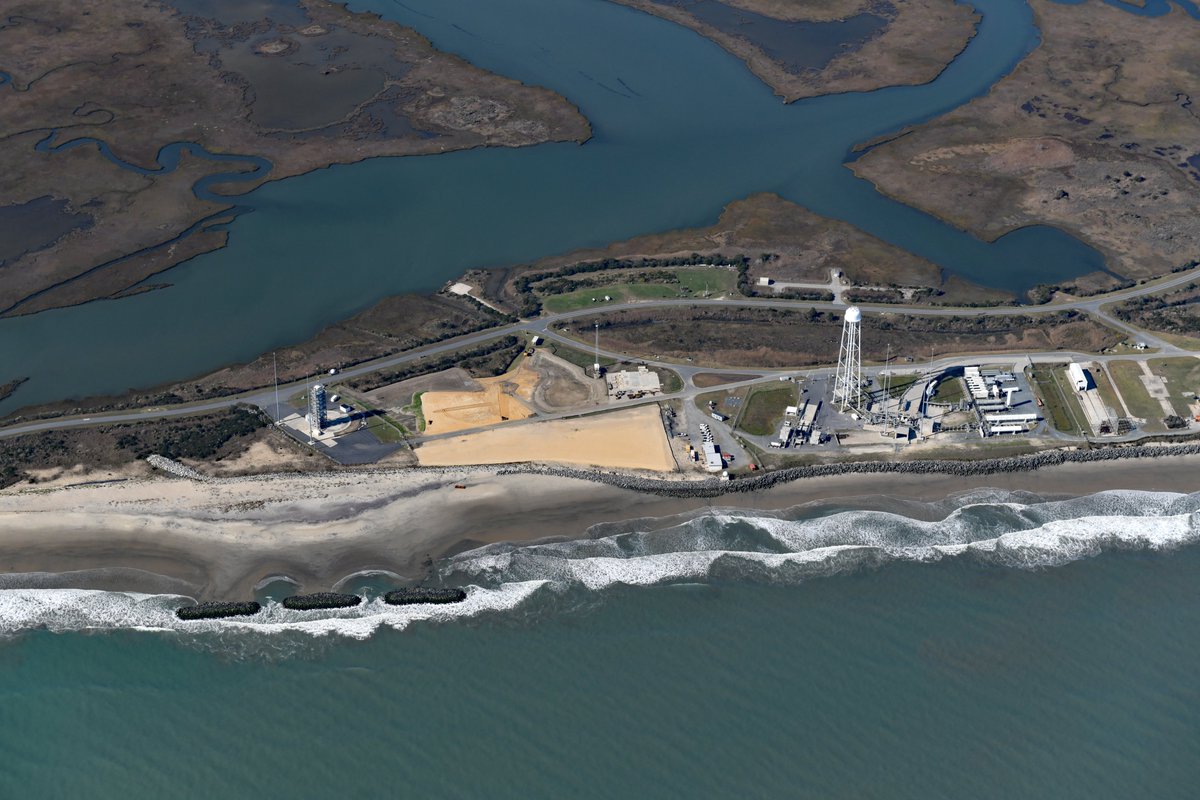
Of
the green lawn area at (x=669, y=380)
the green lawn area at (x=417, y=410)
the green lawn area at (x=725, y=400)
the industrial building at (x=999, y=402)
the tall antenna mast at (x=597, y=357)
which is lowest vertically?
the green lawn area at (x=417, y=410)

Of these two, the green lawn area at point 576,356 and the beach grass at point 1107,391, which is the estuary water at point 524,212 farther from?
the green lawn area at point 576,356

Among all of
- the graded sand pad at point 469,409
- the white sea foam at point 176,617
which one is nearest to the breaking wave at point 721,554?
the white sea foam at point 176,617

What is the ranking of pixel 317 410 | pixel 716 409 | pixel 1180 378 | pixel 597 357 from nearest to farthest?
pixel 317 410 → pixel 716 409 → pixel 1180 378 → pixel 597 357

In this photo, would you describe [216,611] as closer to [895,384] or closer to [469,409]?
[469,409]

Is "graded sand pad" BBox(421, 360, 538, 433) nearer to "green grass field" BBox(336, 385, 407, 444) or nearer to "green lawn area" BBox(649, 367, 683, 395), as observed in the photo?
"green grass field" BBox(336, 385, 407, 444)

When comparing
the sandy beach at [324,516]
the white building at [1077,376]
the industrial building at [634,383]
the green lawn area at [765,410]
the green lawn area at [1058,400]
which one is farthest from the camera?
the white building at [1077,376]

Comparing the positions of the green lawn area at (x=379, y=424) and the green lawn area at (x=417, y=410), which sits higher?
the green lawn area at (x=417, y=410)

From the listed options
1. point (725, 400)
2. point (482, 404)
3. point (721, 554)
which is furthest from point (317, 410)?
point (721, 554)
